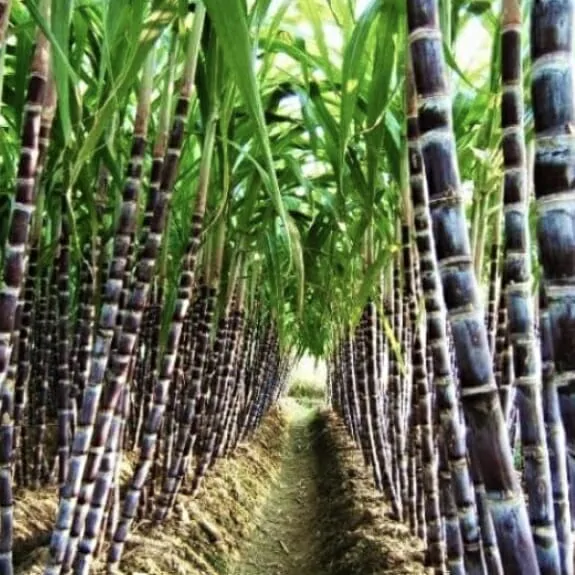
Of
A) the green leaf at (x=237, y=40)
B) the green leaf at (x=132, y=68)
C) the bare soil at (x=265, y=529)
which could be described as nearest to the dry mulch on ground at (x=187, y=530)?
the bare soil at (x=265, y=529)

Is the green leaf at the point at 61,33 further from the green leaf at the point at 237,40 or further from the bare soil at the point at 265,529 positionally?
the bare soil at the point at 265,529

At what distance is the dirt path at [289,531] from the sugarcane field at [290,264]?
1.1 inches

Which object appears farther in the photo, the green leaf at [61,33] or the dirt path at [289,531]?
the dirt path at [289,531]

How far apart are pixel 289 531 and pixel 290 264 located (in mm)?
2652

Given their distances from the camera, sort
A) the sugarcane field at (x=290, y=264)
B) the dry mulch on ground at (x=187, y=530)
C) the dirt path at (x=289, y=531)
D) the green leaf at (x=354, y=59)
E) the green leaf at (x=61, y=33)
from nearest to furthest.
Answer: the sugarcane field at (x=290, y=264) → the green leaf at (x=61, y=33) → the green leaf at (x=354, y=59) → the dry mulch on ground at (x=187, y=530) → the dirt path at (x=289, y=531)

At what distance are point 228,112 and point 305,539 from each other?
2838 mm

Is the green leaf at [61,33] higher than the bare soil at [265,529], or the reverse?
the green leaf at [61,33]

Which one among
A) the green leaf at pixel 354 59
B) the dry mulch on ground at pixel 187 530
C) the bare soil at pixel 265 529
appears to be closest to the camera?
the green leaf at pixel 354 59

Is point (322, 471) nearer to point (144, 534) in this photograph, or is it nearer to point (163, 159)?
point (144, 534)

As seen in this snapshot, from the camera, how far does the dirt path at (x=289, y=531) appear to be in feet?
11.1

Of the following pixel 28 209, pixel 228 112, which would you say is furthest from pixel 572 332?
pixel 228 112

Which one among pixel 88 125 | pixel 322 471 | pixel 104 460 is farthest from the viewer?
pixel 322 471

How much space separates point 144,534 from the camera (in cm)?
260

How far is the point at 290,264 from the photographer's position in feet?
6.26
